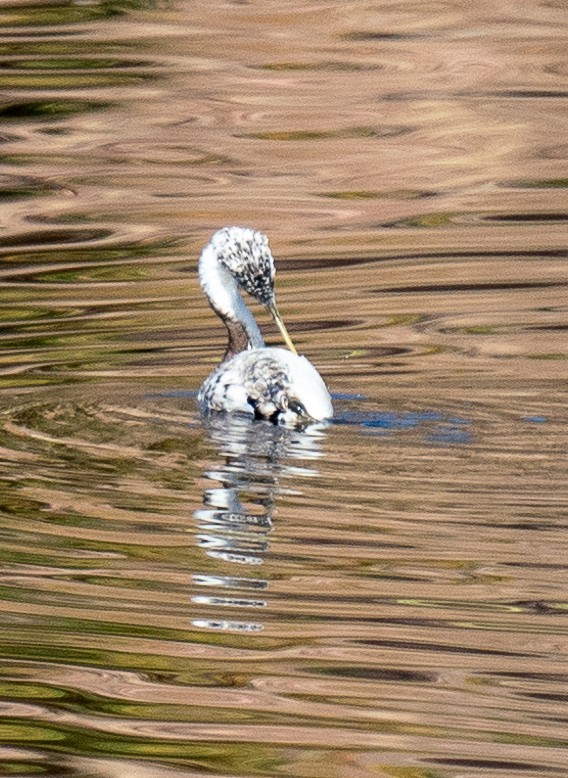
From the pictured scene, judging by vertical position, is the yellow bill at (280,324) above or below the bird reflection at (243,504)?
above

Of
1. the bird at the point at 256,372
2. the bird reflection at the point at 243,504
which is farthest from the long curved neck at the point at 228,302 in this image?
the bird reflection at the point at 243,504

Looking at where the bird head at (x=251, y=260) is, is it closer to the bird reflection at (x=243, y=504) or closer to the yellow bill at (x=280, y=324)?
the yellow bill at (x=280, y=324)

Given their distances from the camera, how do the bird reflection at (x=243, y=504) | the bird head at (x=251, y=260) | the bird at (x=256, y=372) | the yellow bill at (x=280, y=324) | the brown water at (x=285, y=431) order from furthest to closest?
the bird head at (x=251, y=260) → the yellow bill at (x=280, y=324) → the bird at (x=256, y=372) → the bird reflection at (x=243, y=504) → the brown water at (x=285, y=431)

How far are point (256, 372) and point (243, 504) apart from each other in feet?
4.48

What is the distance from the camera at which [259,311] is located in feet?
36.3

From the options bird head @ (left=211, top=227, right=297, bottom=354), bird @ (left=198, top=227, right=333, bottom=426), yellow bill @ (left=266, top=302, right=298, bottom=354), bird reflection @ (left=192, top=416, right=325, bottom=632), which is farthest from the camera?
bird head @ (left=211, top=227, right=297, bottom=354)

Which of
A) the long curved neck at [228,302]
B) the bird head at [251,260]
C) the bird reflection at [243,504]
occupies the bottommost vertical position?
the bird reflection at [243,504]

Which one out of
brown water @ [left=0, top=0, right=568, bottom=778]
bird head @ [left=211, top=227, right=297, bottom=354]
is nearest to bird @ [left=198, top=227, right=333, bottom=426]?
bird head @ [left=211, top=227, right=297, bottom=354]

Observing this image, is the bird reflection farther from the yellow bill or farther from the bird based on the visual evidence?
the yellow bill

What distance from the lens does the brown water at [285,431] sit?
17.3 ft

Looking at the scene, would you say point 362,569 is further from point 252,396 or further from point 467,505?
point 252,396

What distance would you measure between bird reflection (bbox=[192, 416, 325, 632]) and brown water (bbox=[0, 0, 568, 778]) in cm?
2

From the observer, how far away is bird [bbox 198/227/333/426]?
26.2ft

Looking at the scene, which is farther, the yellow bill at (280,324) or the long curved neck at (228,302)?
the long curved neck at (228,302)
